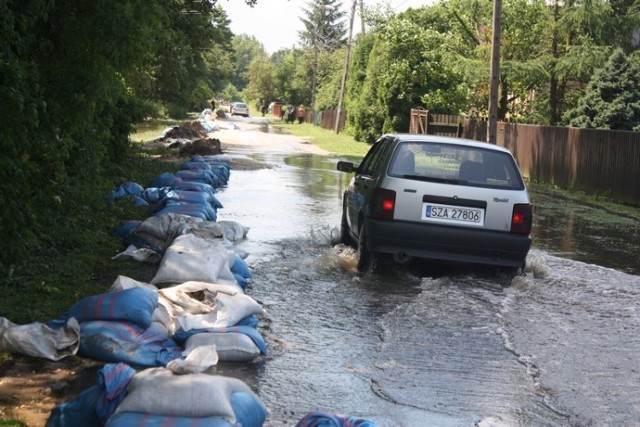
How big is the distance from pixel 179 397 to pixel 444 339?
325cm

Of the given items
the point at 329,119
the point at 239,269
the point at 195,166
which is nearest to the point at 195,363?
the point at 239,269

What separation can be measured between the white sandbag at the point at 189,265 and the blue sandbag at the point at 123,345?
1.58 meters

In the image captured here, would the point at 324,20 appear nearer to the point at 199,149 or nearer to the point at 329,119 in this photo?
the point at 329,119

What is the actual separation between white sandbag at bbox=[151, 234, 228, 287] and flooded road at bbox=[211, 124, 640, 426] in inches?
24.3

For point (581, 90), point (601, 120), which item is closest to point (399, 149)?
point (601, 120)

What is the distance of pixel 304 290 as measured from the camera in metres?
9.15

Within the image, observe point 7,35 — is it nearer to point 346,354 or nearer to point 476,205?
point 346,354

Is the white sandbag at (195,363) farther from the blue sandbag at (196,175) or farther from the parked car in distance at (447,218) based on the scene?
the blue sandbag at (196,175)

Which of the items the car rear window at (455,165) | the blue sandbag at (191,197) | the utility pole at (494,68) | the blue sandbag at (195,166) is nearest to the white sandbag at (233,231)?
the blue sandbag at (191,197)

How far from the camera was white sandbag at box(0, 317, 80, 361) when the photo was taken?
5.92 meters

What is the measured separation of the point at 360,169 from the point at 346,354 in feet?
16.4

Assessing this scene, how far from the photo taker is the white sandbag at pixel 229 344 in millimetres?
6246

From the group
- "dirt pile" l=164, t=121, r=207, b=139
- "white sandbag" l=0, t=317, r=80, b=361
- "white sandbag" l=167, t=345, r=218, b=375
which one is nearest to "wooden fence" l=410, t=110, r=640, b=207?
"dirt pile" l=164, t=121, r=207, b=139

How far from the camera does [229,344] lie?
20.8ft
